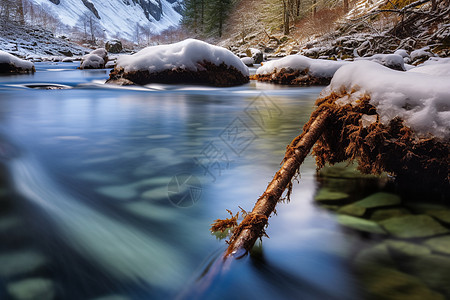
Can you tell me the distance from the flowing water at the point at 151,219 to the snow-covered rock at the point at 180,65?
5226 mm

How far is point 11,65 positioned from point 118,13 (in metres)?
178

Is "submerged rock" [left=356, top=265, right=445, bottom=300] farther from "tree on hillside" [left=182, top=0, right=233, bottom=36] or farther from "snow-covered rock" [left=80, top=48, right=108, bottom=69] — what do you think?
"tree on hillside" [left=182, top=0, right=233, bottom=36]

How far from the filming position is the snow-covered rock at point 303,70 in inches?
412

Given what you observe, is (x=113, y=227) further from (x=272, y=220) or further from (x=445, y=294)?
(x=445, y=294)

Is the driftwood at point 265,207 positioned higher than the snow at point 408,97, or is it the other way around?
the snow at point 408,97

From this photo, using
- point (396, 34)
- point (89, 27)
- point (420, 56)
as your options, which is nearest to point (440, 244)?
point (420, 56)

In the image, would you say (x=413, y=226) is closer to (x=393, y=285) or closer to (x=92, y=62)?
(x=393, y=285)

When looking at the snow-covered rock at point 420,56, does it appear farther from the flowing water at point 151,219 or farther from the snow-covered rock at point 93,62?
the snow-covered rock at point 93,62

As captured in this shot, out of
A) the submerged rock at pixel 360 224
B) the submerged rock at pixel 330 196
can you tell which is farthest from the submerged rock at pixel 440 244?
the submerged rock at pixel 330 196

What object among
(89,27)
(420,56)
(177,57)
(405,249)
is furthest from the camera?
(89,27)

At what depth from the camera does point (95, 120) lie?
4988 millimetres

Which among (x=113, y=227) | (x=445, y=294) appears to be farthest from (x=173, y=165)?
(x=445, y=294)

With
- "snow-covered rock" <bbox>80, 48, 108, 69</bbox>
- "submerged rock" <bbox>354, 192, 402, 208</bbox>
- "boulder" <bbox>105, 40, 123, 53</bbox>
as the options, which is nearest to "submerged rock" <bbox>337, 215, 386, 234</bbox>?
"submerged rock" <bbox>354, 192, 402, 208</bbox>

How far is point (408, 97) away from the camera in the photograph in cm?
192
